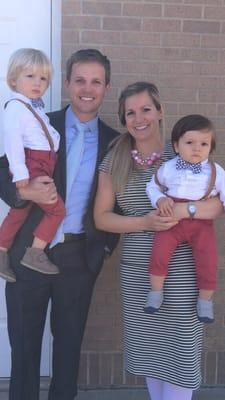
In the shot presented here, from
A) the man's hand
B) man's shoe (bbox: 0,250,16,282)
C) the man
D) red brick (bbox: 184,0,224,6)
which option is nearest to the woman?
the man

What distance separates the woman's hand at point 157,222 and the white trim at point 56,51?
1.29 metres

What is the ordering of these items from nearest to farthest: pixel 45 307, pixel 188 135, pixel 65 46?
pixel 188 135, pixel 45 307, pixel 65 46

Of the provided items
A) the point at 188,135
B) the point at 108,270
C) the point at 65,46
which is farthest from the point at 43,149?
the point at 108,270

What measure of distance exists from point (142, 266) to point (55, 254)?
44 cm

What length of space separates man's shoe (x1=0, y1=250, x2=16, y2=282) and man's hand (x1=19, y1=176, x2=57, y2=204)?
1.18 feet

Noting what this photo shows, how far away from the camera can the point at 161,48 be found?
384 cm

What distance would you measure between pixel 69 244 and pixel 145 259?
404mm

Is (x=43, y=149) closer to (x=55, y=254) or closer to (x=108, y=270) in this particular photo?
(x=55, y=254)

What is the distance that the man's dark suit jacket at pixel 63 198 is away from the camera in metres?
3.10

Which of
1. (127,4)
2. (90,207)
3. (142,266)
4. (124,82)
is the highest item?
(127,4)

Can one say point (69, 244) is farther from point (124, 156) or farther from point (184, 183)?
point (184, 183)

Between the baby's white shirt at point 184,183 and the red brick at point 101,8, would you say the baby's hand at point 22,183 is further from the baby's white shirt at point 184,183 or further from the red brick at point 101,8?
the red brick at point 101,8

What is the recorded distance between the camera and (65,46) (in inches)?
148

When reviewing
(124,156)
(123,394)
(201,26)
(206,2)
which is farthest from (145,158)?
(123,394)
